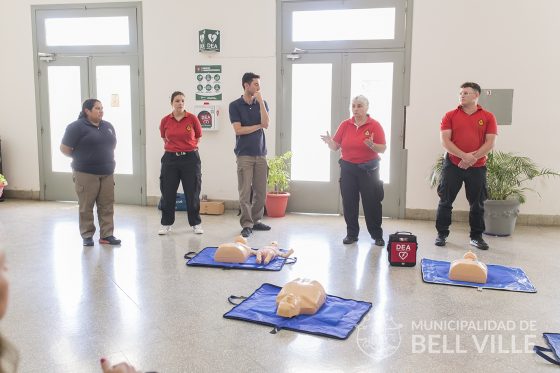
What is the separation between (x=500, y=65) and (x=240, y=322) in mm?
4661

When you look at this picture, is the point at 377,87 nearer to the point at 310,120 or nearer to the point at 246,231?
the point at 310,120

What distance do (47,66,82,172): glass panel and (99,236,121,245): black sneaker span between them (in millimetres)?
2903

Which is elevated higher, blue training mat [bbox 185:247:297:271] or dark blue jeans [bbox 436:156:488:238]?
dark blue jeans [bbox 436:156:488:238]

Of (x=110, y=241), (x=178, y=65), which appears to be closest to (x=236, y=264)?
(x=110, y=241)

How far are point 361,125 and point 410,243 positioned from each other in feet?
4.16

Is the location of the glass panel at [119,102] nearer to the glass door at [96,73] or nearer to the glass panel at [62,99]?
the glass door at [96,73]

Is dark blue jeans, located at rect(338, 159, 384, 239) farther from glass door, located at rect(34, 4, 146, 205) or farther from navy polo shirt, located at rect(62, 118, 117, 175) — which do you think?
glass door, located at rect(34, 4, 146, 205)

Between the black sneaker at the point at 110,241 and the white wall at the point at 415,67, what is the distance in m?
2.18

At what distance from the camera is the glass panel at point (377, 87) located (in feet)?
21.1

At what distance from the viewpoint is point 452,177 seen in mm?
4996

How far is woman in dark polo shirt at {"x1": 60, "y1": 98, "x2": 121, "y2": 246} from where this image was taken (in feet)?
15.5

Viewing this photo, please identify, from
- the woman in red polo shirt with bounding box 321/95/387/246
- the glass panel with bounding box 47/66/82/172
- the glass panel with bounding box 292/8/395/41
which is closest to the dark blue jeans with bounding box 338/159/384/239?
the woman in red polo shirt with bounding box 321/95/387/246

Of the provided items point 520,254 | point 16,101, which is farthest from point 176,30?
point 520,254

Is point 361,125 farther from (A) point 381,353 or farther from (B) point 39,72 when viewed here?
(B) point 39,72
